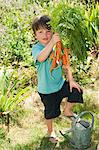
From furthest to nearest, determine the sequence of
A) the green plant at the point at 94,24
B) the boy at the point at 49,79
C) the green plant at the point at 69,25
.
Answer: the green plant at the point at 94,24
the boy at the point at 49,79
the green plant at the point at 69,25

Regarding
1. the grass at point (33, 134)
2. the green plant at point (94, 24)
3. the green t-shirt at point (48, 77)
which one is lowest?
the grass at point (33, 134)

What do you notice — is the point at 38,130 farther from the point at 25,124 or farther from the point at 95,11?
the point at 95,11

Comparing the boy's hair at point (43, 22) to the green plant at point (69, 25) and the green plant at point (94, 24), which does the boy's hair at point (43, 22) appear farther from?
the green plant at point (94, 24)

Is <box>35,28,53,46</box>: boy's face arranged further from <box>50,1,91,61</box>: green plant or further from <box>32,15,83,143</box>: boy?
<box>50,1,91,61</box>: green plant

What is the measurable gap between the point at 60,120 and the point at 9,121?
1.92 feet

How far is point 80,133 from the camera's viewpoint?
356cm

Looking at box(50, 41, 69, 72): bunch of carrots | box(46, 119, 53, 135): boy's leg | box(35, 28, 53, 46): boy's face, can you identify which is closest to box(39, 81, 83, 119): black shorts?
box(46, 119, 53, 135): boy's leg

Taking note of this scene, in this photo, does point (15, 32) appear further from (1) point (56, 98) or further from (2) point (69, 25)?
(2) point (69, 25)

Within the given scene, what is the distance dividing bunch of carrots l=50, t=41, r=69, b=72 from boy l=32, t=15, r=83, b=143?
0.16ft

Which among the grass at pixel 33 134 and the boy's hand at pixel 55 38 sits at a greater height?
the boy's hand at pixel 55 38

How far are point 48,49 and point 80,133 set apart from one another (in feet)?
3.17

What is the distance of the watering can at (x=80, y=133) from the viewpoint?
353 centimetres

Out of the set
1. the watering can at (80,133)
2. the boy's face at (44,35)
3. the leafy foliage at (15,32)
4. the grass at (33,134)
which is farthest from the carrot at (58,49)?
the leafy foliage at (15,32)

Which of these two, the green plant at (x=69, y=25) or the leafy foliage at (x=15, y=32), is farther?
the leafy foliage at (x=15, y=32)
